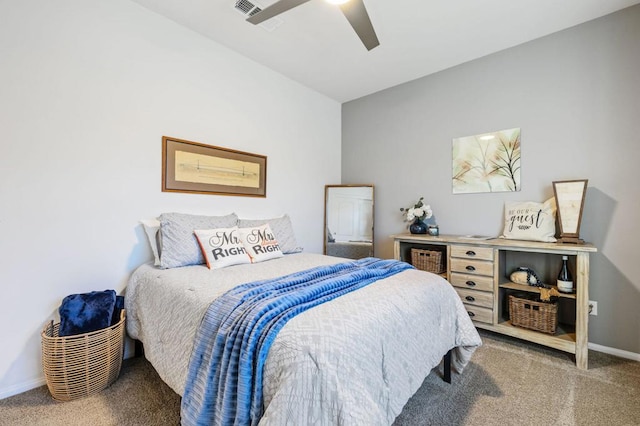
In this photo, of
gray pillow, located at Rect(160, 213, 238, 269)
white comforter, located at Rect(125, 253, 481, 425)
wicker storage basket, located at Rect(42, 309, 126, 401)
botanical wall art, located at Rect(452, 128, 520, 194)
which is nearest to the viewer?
white comforter, located at Rect(125, 253, 481, 425)

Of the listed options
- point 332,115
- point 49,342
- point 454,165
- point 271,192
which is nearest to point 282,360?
point 49,342

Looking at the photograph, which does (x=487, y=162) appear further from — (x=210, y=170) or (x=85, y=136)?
(x=85, y=136)

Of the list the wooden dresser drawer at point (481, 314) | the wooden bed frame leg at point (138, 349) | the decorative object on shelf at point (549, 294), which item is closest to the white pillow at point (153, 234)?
the wooden bed frame leg at point (138, 349)

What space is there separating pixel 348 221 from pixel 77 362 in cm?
286

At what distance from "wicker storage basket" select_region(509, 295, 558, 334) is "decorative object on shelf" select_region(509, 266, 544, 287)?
0.15 m

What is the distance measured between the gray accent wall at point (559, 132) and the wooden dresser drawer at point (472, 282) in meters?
0.61

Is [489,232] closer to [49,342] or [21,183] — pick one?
[49,342]

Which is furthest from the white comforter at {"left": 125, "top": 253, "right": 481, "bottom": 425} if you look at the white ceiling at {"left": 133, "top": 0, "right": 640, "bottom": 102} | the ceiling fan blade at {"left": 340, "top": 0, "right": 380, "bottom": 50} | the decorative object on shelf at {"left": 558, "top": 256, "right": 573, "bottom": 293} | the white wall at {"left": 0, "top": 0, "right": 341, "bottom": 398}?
the white ceiling at {"left": 133, "top": 0, "right": 640, "bottom": 102}

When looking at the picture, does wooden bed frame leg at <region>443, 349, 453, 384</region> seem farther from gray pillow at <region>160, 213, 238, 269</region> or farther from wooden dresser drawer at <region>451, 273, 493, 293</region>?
gray pillow at <region>160, 213, 238, 269</region>

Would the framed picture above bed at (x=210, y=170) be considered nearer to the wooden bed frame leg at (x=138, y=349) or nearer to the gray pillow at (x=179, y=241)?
the gray pillow at (x=179, y=241)

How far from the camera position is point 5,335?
1.69 meters

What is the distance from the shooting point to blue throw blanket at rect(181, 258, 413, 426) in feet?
3.16

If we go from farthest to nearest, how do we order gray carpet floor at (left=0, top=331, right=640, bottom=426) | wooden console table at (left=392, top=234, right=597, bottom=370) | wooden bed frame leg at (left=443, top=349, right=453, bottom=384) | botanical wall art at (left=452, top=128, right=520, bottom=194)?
botanical wall art at (left=452, top=128, right=520, bottom=194)
wooden console table at (left=392, top=234, right=597, bottom=370)
wooden bed frame leg at (left=443, top=349, right=453, bottom=384)
gray carpet floor at (left=0, top=331, right=640, bottom=426)

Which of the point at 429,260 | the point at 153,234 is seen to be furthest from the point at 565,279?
the point at 153,234
